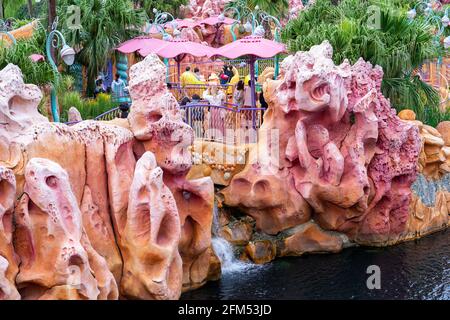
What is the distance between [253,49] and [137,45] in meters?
4.17

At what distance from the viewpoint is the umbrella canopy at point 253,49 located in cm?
2144

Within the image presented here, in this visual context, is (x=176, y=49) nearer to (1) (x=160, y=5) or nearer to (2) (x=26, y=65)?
(2) (x=26, y=65)

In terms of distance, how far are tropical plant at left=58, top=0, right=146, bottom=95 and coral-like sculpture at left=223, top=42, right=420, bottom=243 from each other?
7.25 meters

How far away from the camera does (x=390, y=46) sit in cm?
2128

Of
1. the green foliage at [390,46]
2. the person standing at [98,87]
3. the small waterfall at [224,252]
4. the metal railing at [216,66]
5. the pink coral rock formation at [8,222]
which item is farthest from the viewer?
the metal railing at [216,66]

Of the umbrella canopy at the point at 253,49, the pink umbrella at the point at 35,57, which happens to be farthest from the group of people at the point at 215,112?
the pink umbrella at the point at 35,57

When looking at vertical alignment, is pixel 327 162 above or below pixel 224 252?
above

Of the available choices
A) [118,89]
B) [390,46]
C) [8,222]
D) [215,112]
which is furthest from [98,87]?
[8,222]

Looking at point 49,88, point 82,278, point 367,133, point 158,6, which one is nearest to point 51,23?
point 49,88

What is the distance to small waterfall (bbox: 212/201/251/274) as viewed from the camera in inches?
690

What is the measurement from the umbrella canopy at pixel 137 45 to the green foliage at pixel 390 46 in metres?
4.27

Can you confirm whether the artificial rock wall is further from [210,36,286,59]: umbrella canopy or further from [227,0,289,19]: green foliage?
[227,0,289,19]: green foliage

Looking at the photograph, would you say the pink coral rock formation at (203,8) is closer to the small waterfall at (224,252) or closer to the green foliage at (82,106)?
the green foliage at (82,106)

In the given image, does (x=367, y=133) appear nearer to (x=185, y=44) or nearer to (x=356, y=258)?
(x=356, y=258)
